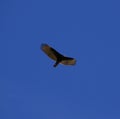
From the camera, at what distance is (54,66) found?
39.0 meters

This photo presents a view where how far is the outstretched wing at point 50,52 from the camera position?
37.8m

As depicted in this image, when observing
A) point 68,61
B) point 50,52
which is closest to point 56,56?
point 50,52

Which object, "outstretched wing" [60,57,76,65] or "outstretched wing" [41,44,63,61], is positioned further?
"outstretched wing" [60,57,76,65]

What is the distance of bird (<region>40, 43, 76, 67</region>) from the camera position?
124 feet

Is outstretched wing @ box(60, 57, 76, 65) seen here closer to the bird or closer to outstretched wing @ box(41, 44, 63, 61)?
the bird

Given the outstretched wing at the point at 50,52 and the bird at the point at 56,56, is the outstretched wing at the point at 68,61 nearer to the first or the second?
the bird at the point at 56,56

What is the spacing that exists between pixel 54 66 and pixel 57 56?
38.3 inches

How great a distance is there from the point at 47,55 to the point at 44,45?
778 mm

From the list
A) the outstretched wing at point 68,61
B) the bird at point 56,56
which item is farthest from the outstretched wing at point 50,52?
the outstretched wing at point 68,61

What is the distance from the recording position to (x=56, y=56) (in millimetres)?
38281

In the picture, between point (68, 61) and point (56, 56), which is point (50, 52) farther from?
point (68, 61)

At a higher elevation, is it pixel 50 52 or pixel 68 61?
pixel 68 61

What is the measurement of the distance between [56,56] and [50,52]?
1.95 ft

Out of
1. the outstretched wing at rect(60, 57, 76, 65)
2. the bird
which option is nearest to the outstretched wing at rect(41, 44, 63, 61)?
the bird
